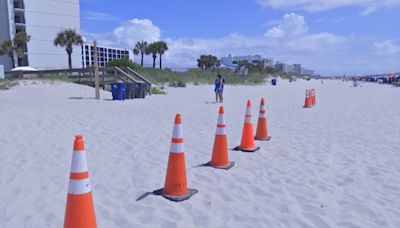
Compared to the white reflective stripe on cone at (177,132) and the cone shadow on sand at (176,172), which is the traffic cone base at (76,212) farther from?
the white reflective stripe on cone at (177,132)

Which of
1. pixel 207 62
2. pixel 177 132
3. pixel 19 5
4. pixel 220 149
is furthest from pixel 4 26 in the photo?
pixel 177 132

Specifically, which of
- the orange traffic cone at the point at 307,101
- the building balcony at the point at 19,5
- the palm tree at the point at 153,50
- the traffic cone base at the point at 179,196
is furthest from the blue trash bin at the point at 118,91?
the palm tree at the point at 153,50

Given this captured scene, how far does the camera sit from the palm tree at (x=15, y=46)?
172 feet

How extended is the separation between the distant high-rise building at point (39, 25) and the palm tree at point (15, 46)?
2812 millimetres

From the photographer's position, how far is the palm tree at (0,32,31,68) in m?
Result: 52.3

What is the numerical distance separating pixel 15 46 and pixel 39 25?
11524 millimetres

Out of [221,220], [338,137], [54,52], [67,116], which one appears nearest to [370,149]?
[338,137]

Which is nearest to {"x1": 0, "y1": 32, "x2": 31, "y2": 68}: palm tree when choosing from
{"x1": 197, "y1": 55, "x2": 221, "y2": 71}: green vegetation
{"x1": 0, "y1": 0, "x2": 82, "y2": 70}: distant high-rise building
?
{"x1": 0, "y1": 0, "x2": 82, "y2": 70}: distant high-rise building

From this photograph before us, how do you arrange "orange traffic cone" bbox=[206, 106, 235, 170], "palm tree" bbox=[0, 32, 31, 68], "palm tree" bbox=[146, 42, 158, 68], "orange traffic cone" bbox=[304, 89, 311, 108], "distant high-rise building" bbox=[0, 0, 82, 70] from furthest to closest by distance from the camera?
"palm tree" bbox=[146, 42, 158, 68] → "distant high-rise building" bbox=[0, 0, 82, 70] → "palm tree" bbox=[0, 32, 31, 68] → "orange traffic cone" bbox=[304, 89, 311, 108] → "orange traffic cone" bbox=[206, 106, 235, 170]

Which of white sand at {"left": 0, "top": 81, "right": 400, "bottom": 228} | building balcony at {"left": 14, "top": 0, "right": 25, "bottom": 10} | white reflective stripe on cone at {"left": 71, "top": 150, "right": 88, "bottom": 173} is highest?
building balcony at {"left": 14, "top": 0, "right": 25, "bottom": 10}

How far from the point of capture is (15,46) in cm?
5400

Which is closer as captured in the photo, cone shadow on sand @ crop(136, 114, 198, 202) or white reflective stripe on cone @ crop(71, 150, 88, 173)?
white reflective stripe on cone @ crop(71, 150, 88, 173)

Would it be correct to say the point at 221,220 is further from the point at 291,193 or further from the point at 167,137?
the point at 167,137

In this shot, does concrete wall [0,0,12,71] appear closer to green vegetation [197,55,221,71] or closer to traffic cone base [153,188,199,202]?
green vegetation [197,55,221,71]
